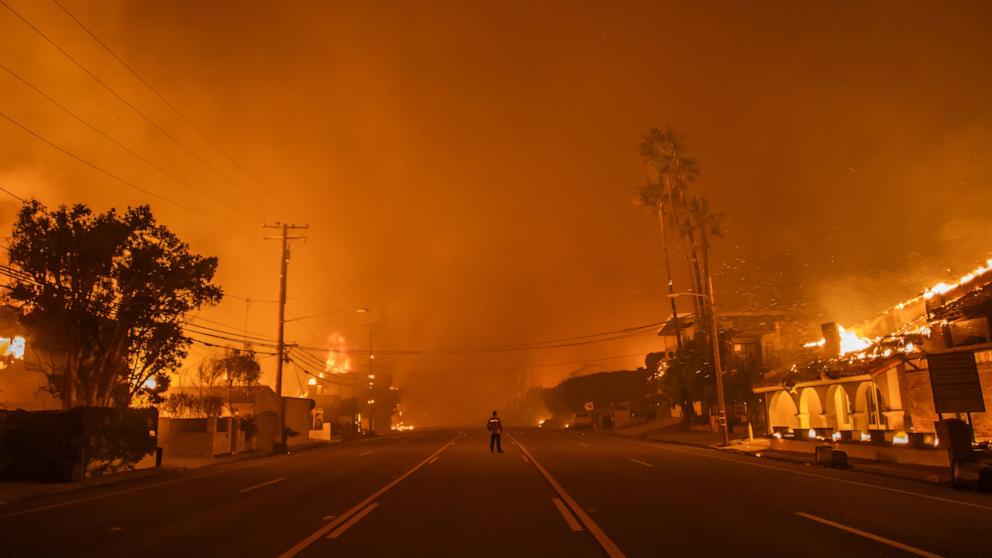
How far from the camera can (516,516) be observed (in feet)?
37.5

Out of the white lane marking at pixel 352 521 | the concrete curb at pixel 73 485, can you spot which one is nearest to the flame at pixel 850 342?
the white lane marking at pixel 352 521

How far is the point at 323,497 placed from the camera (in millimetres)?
14516

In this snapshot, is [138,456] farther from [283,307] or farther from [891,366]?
[891,366]

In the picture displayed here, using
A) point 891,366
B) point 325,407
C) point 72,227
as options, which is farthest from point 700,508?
point 325,407

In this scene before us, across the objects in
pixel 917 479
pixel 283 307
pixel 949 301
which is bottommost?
pixel 917 479

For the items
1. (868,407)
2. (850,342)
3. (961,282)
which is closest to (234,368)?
(850,342)

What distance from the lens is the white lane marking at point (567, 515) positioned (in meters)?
10.2

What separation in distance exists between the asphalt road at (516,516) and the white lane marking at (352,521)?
0.03m

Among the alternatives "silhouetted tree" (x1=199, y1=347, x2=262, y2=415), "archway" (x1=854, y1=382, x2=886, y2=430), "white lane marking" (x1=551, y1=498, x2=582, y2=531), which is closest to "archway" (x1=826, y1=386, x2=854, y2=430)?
"archway" (x1=854, y1=382, x2=886, y2=430)

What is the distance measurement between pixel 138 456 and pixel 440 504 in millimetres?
17139

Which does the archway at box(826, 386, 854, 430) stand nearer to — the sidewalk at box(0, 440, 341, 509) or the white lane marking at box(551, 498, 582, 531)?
the white lane marking at box(551, 498, 582, 531)

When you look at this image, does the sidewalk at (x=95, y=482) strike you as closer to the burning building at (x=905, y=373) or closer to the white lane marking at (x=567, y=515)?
Result: the white lane marking at (x=567, y=515)

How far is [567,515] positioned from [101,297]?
2064 cm

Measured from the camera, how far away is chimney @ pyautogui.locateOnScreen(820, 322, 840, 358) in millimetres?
34062
